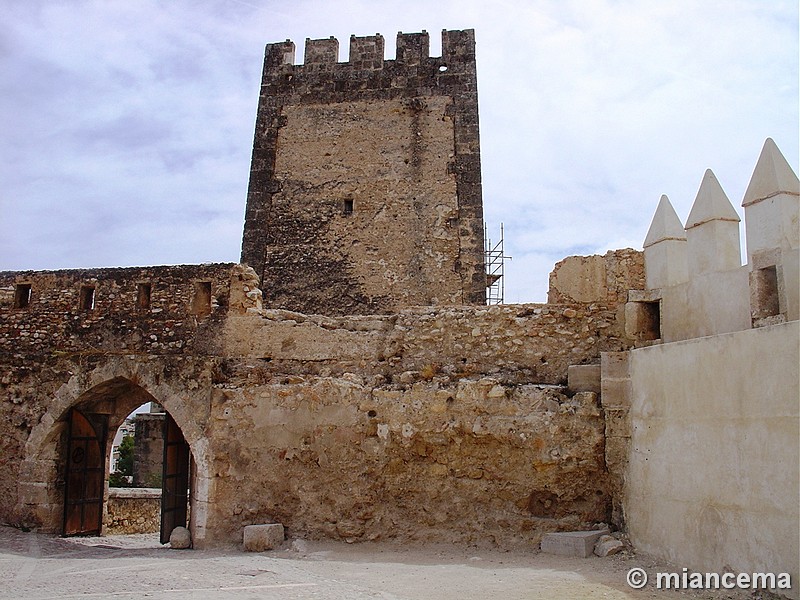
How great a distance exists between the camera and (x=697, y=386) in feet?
20.9

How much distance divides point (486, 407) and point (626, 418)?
4.68ft

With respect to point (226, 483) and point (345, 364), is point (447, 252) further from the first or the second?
point (226, 483)

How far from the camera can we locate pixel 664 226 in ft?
25.4

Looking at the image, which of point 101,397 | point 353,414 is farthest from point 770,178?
point 101,397

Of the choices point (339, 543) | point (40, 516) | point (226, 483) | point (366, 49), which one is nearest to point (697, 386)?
point (339, 543)

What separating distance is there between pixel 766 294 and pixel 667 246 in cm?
151

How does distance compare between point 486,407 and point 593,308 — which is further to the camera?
point 593,308

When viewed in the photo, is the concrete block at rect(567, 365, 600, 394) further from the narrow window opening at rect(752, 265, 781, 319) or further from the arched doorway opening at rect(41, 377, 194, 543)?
the arched doorway opening at rect(41, 377, 194, 543)

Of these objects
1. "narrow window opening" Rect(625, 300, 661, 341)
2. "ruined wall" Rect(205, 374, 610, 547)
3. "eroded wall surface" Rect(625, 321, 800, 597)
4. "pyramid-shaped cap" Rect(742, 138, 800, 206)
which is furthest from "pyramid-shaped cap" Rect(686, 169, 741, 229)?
"ruined wall" Rect(205, 374, 610, 547)

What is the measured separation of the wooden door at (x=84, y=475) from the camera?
10.0 m

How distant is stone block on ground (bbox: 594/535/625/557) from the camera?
6988 mm

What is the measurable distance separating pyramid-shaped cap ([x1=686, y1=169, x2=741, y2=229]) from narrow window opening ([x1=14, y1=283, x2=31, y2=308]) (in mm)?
8823

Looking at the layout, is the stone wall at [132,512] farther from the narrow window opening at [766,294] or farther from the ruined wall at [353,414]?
the narrow window opening at [766,294]

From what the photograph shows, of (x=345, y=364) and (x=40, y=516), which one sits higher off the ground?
(x=345, y=364)
